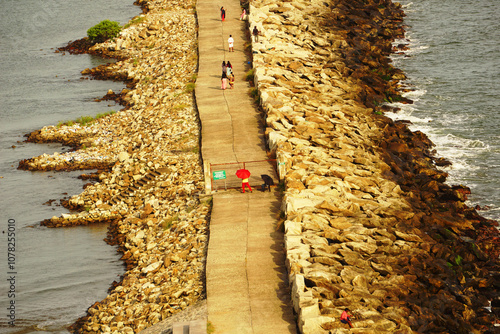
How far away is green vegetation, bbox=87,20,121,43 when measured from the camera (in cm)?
5559

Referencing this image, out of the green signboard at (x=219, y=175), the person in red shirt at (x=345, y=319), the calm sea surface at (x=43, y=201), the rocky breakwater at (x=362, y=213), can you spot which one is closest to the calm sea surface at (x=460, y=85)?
the rocky breakwater at (x=362, y=213)

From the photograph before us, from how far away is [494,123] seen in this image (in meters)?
38.6

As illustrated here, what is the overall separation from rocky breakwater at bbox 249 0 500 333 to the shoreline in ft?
0.19

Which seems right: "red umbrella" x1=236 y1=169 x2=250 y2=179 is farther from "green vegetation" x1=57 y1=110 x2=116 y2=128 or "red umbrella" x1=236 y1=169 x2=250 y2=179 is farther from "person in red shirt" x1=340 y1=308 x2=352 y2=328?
"green vegetation" x1=57 y1=110 x2=116 y2=128

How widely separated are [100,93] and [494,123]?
2444 centimetres

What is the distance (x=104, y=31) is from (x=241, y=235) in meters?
37.8

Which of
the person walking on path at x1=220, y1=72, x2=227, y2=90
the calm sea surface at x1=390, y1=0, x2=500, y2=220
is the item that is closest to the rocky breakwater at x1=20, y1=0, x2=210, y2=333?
the person walking on path at x1=220, y1=72, x2=227, y2=90

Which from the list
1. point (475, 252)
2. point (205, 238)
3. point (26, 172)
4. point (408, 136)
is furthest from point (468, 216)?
point (26, 172)

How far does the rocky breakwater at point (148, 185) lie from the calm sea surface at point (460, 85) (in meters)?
12.5

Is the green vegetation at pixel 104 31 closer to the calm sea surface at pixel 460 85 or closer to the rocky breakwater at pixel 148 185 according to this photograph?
the rocky breakwater at pixel 148 185

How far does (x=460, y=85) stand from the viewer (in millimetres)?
44781

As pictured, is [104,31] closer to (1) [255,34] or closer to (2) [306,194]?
(1) [255,34]

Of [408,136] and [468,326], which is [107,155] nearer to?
[408,136]

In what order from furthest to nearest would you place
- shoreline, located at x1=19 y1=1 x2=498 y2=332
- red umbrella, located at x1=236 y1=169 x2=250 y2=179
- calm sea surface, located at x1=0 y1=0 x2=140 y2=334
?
red umbrella, located at x1=236 y1=169 x2=250 y2=179 < calm sea surface, located at x1=0 y1=0 x2=140 y2=334 < shoreline, located at x1=19 y1=1 x2=498 y2=332
